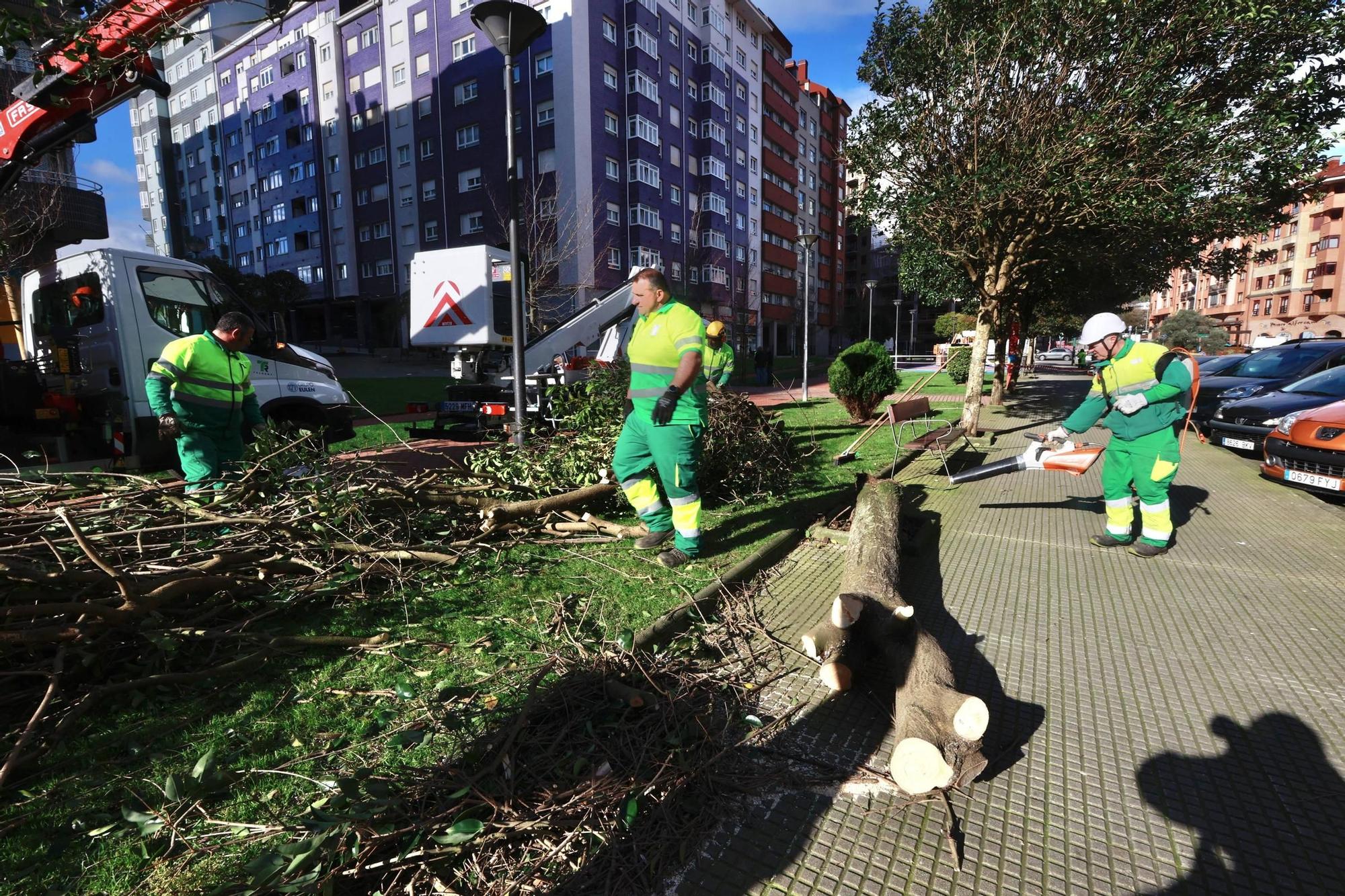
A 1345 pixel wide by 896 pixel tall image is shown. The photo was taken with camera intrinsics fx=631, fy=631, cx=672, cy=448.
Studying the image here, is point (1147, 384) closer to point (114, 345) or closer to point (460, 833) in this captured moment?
point (460, 833)

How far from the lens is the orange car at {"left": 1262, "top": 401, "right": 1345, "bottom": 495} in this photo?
20.7 ft

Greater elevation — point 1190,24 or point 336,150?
point 336,150

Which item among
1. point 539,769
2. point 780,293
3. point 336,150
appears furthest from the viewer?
point 780,293

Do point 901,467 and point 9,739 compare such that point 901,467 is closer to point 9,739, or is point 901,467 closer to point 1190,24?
point 1190,24

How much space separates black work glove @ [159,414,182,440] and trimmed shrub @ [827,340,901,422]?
9798 millimetres

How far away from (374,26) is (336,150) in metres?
7.45

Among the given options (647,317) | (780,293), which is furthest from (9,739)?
(780,293)

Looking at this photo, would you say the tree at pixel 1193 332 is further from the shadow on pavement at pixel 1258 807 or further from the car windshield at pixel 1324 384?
the shadow on pavement at pixel 1258 807

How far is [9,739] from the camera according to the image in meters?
2.36

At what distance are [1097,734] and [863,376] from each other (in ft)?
30.8

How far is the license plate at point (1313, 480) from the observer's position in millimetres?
6336

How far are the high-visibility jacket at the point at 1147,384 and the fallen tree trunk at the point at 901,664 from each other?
7.76ft

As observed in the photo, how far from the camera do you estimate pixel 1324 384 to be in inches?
337

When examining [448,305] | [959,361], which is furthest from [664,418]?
[959,361]
